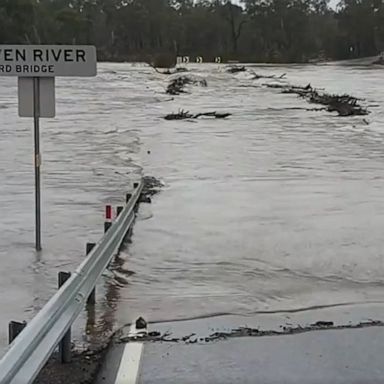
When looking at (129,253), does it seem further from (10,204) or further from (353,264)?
(10,204)

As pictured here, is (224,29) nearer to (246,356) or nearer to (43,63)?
(43,63)

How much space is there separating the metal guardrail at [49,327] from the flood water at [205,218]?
0.54m

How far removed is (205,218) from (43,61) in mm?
3705

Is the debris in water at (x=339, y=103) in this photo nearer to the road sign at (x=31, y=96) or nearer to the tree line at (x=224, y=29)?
the road sign at (x=31, y=96)

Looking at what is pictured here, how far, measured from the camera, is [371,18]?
15688 cm

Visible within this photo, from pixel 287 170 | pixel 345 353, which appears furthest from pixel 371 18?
pixel 345 353

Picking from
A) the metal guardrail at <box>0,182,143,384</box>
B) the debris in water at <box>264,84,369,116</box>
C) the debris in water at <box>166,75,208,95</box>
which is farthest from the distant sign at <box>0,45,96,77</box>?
the debris in water at <box>166,75,208,95</box>

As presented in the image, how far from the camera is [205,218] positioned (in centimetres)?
1195

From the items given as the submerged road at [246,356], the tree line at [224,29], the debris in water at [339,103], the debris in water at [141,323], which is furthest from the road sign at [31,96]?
the tree line at [224,29]

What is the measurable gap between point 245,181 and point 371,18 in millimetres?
147323

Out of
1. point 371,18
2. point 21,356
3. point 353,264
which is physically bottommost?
point 353,264

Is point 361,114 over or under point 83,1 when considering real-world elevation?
under

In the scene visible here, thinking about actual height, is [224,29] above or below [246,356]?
above

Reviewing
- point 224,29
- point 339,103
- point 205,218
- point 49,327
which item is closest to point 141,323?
point 49,327
